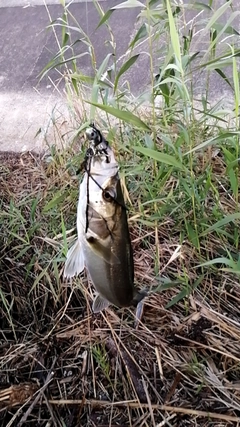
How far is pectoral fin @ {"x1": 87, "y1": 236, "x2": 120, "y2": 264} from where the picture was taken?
1.29m

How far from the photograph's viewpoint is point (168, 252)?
1.98 meters

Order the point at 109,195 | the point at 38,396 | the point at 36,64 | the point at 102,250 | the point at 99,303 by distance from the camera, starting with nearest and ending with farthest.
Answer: the point at 109,195, the point at 102,250, the point at 99,303, the point at 38,396, the point at 36,64

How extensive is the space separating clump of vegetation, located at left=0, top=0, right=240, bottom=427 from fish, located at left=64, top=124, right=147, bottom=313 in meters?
0.30

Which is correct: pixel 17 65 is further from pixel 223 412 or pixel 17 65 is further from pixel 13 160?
pixel 223 412

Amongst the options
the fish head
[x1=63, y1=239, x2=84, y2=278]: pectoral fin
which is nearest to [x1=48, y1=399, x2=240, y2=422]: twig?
[x1=63, y1=239, x2=84, y2=278]: pectoral fin

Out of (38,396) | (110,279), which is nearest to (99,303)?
(110,279)

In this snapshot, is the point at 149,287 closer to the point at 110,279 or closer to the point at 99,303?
the point at 99,303

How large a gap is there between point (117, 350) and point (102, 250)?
0.56 m

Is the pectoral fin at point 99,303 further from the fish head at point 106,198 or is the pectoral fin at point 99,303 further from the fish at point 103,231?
the fish head at point 106,198

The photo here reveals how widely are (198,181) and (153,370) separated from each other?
0.65m

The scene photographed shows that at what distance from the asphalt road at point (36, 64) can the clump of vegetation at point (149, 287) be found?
672mm

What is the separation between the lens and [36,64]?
130 inches

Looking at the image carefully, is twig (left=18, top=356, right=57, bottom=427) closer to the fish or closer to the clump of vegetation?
the clump of vegetation

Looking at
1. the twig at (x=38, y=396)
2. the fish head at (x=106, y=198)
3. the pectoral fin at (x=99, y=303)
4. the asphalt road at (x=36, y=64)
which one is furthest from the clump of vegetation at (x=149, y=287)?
the asphalt road at (x=36, y=64)
